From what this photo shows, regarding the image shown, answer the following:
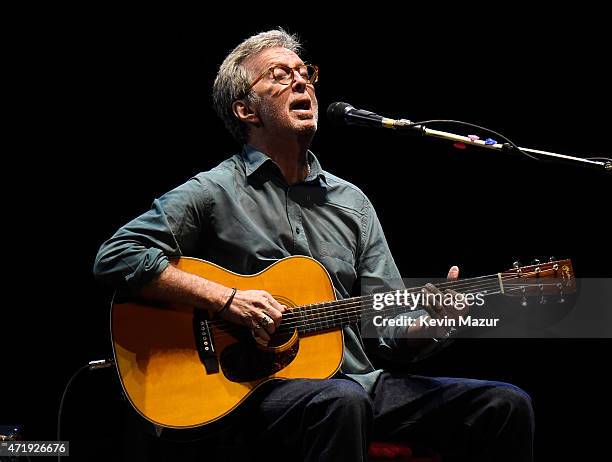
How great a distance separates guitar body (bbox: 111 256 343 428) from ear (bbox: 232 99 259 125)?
30.9 inches

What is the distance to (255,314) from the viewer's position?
7.98 ft

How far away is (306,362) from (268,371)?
0.14 metres

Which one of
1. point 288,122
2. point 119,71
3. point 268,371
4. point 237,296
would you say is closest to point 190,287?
point 237,296

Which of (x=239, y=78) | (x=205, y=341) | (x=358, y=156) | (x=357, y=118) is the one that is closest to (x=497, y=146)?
(x=357, y=118)

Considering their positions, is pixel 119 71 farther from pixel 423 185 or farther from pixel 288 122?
pixel 423 185

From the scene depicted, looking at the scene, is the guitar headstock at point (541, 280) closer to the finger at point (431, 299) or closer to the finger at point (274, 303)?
the finger at point (431, 299)

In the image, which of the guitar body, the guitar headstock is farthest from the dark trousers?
the guitar headstock

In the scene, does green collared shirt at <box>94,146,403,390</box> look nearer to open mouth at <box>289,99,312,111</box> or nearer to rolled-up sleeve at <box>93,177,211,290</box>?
rolled-up sleeve at <box>93,177,211,290</box>

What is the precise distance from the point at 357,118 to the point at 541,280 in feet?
2.82

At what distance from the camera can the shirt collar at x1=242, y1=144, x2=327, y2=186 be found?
292 centimetres

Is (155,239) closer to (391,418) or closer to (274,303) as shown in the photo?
(274,303)

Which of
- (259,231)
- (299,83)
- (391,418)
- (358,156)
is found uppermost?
(299,83)

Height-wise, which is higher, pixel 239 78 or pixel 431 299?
pixel 239 78

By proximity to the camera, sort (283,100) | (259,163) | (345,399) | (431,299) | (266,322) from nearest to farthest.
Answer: (345,399)
(266,322)
(431,299)
(259,163)
(283,100)
